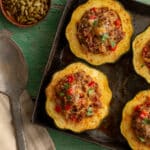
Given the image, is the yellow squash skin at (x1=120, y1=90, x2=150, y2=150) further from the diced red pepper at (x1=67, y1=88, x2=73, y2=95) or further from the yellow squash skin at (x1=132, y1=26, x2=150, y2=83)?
the diced red pepper at (x1=67, y1=88, x2=73, y2=95)

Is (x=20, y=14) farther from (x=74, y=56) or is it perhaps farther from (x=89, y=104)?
(x=89, y=104)

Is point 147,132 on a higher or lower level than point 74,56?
lower

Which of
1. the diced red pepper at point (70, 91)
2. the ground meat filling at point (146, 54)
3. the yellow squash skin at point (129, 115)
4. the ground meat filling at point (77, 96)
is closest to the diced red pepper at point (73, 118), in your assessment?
the ground meat filling at point (77, 96)

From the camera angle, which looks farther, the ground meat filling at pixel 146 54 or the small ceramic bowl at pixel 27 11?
the small ceramic bowl at pixel 27 11

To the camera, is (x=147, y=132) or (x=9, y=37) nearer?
(x=147, y=132)

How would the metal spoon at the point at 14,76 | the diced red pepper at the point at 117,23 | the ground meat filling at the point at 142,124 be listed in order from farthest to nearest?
the metal spoon at the point at 14,76 < the diced red pepper at the point at 117,23 < the ground meat filling at the point at 142,124

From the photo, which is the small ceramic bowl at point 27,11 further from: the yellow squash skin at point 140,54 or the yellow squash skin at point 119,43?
the yellow squash skin at point 140,54

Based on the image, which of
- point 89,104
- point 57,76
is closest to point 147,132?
point 89,104
